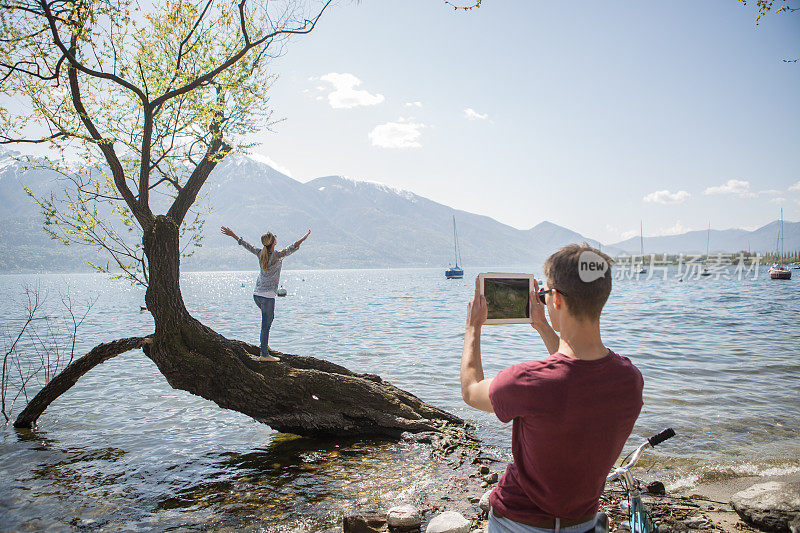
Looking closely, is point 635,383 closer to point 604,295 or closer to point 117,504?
point 604,295

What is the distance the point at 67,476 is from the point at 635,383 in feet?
35.1

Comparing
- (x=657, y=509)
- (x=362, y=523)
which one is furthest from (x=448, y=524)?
(x=657, y=509)

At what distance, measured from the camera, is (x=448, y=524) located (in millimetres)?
6371

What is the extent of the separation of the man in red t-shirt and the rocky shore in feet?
13.1

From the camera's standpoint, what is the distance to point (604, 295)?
104 inches

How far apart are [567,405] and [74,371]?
11533 mm

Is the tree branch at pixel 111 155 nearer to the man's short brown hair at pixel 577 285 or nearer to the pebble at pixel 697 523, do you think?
the man's short brown hair at pixel 577 285

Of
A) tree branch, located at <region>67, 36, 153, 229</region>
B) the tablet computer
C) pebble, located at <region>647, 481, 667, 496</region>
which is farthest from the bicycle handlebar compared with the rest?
tree branch, located at <region>67, 36, 153, 229</region>

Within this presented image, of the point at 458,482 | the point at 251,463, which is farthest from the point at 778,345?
the point at 251,463

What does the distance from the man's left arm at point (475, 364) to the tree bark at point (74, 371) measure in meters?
8.70

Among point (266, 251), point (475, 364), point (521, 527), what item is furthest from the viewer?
point (266, 251)

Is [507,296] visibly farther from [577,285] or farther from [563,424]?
[563,424]

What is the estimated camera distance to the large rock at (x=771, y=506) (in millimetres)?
6301

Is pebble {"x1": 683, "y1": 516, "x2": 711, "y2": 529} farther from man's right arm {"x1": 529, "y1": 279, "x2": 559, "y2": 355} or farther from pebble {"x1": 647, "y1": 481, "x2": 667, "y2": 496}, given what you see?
man's right arm {"x1": 529, "y1": 279, "x2": 559, "y2": 355}
